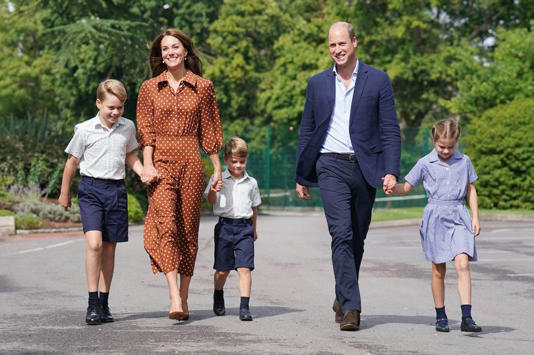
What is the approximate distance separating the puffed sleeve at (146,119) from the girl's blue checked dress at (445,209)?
74.7 inches

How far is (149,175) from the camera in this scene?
7840mm

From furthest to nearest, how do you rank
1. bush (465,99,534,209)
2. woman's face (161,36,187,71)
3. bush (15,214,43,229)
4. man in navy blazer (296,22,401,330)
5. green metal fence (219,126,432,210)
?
green metal fence (219,126,432,210) → bush (465,99,534,209) → bush (15,214,43,229) → woman's face (161,36,187,71) → man in navy blazer (296,22,401,330)

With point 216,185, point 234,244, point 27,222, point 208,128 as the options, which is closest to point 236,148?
point 208,128

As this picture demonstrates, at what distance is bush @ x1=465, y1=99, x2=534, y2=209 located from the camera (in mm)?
27297

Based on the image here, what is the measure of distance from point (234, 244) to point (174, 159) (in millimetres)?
901

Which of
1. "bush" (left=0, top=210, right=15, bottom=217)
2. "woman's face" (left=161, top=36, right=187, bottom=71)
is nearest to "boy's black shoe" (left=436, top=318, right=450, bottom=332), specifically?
"woman's face" (left=161, top=36, right=187, bottom=71)

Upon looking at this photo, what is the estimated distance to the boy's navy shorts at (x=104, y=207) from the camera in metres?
7.90

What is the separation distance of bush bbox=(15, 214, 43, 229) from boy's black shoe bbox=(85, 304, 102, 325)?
41.5 feet

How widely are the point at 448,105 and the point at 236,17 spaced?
15231 mm

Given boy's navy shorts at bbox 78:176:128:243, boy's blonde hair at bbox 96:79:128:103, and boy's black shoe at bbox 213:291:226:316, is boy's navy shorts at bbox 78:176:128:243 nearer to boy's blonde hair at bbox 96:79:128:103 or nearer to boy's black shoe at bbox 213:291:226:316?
boy's blonde hair at bbox 96:79:128:103

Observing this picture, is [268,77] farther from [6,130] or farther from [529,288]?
[529,288]

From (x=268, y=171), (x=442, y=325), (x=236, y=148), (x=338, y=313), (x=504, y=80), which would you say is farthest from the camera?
(x=268, y=171)

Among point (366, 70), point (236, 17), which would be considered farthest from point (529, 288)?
point (236, 17)

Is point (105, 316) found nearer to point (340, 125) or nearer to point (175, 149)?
point (175, 149)
